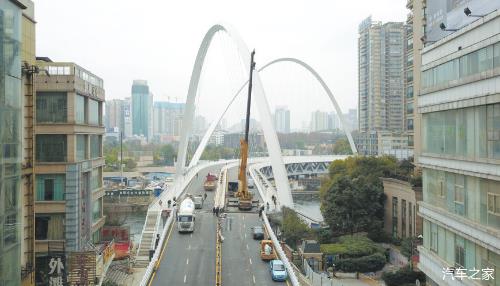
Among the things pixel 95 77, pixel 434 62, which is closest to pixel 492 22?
pixel 434 62

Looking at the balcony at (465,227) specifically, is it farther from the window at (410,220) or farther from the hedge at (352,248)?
the window at (410,220)

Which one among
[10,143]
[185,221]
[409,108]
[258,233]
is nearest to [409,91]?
[409,108]

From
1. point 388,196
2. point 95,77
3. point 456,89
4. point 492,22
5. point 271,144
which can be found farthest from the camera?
point 271,144

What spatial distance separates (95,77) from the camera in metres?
28.1

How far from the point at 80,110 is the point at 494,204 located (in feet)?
63.2

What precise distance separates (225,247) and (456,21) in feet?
59.8

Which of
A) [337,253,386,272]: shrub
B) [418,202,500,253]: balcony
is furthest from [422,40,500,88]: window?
[337,253,386,272]: shrub

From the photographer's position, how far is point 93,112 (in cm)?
2745

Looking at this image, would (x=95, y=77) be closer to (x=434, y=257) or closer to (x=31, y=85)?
(x=31, y=85)

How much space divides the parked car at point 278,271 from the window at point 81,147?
10559 millimetres

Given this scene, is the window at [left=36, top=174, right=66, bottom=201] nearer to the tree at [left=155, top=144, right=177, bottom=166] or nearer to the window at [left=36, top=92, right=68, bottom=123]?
the window at [left=36, top=92, right=68, bottom=123]

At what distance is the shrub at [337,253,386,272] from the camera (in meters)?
29.4

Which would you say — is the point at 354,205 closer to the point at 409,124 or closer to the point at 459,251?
the point at 409,124

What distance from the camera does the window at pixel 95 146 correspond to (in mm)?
27366
